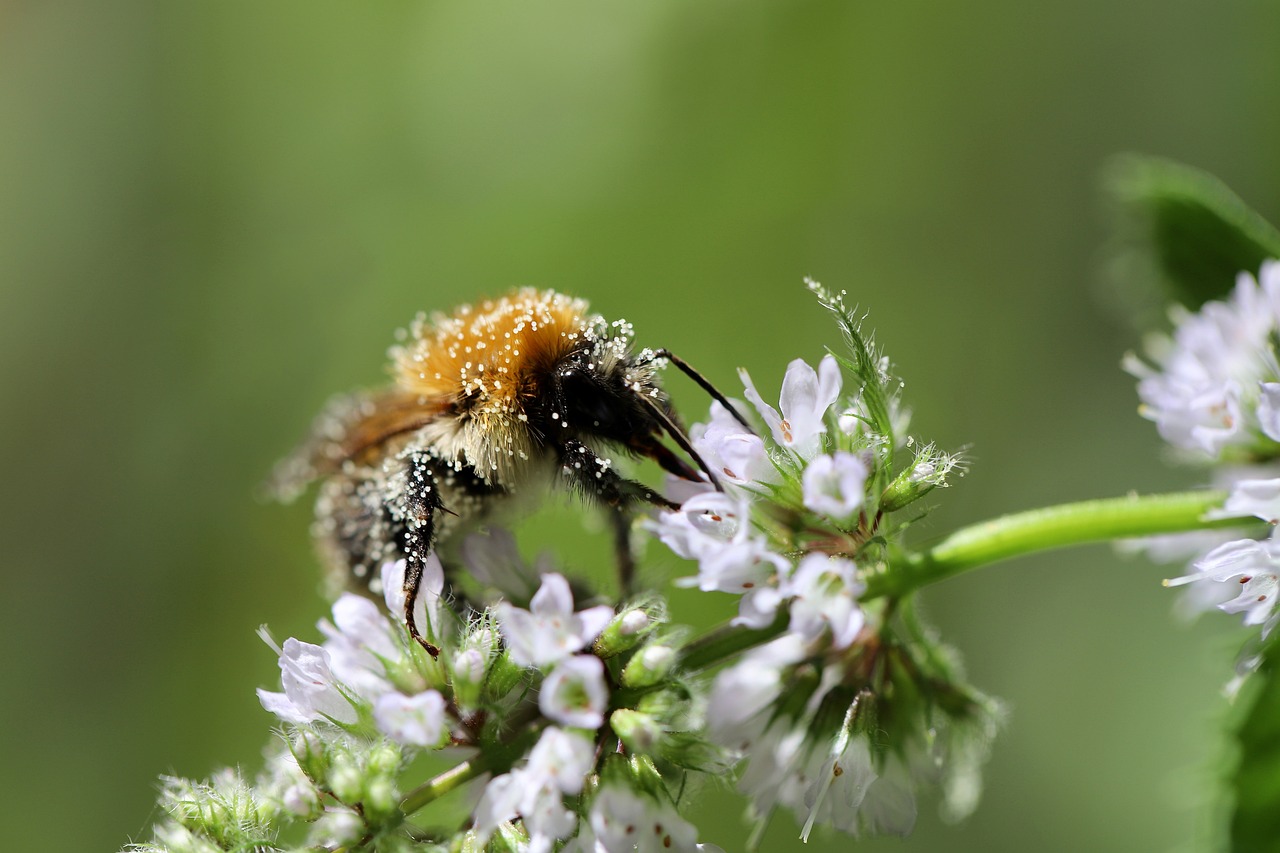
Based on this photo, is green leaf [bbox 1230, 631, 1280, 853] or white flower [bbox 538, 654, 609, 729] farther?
green leaf [bbox 1230, 631, 1280, 853]

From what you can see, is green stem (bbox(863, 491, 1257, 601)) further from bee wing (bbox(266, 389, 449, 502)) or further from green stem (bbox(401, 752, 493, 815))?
bee wing (bbox(266, 389, 449, 502))

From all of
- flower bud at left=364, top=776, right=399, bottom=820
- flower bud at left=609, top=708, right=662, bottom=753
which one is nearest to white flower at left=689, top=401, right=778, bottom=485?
flower bud at left=609, top=708, right=662, bottom=753

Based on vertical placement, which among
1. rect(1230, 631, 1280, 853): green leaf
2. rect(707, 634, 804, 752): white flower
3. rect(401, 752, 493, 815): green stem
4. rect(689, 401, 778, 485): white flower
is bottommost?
rect(1230, 631, 1280, 853): green leaf

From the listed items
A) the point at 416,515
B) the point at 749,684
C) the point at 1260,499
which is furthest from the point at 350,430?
the point at 1260,499

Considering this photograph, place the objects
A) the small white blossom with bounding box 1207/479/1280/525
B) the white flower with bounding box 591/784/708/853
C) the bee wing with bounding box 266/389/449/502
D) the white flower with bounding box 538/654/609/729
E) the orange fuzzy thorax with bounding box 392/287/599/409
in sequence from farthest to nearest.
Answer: the bee wing with bounding box 266/389/449/502
the orange fuzzy thorax with bounding box 392/287/599/409
the small white blossom with bounding box 1207/479/1280/525
the white flower with bounding box 591/784/708/853
the white flower with bounding box 538/654/609/729

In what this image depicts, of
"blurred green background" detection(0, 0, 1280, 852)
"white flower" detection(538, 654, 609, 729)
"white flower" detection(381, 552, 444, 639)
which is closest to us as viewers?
"white flower" detection(538, 654, 609, 729)

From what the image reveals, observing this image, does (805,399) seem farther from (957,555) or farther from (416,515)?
(416,515)

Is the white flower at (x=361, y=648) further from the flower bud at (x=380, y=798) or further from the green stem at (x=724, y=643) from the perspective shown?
the green stem at (x=724, y=643)

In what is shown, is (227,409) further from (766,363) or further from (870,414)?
(870,414)
